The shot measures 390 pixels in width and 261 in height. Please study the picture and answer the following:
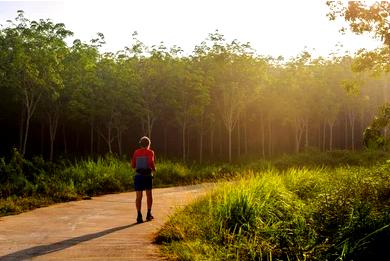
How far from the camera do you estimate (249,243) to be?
284 inches

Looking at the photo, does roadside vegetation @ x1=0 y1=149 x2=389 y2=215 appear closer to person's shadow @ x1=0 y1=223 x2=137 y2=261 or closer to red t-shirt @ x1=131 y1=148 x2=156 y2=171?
red t-shirt @ x1=131 y1=148 x2=156 y2=171

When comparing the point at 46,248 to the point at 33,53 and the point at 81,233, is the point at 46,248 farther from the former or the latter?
the point at 33,53

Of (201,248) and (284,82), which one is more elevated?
(284,82)

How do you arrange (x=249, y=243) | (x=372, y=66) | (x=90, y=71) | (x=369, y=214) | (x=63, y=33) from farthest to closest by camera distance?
(x=90, y=71), (x=63, y=33), (x=372, y=66), (x=369, y=214), (x=249, y=243)

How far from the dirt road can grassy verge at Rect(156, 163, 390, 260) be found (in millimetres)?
618

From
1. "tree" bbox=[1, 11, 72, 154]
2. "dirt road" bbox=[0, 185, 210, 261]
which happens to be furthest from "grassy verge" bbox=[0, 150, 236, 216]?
"tree" bbox=[1, 11, 72, 154]

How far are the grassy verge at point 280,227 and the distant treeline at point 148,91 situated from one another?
1717cm

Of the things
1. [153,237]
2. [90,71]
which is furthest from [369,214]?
[90,71]

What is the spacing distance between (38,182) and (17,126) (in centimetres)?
3234

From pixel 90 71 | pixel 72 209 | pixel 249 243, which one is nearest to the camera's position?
pixel 249 243

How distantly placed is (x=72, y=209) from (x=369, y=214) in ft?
25.7

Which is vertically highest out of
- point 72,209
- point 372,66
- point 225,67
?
point 225,67

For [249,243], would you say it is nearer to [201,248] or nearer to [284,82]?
[201,248]

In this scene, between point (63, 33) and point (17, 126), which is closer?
point (63, 33)
